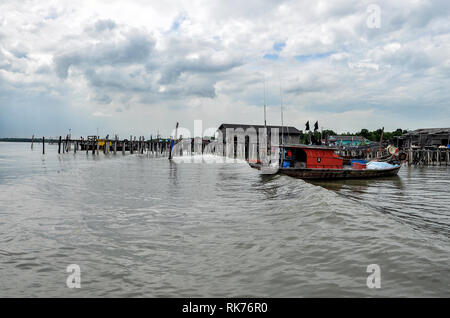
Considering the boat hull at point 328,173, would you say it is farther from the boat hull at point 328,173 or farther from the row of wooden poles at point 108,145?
the row of wooden poles at point 108,145

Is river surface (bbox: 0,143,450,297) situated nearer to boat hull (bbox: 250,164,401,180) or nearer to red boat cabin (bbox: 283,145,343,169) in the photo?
boat hull (bbox: 250,164,401,180)

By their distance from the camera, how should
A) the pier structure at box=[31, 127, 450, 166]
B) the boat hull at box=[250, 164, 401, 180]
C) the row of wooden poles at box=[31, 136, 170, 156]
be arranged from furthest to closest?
the row of wooden poles at box=[31, 136, 170, 156], the pier structure at box=[31, 127, 450, 166], the boat hull at box=[250, 164, 401, 180]

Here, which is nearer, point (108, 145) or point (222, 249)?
point (222, 249)

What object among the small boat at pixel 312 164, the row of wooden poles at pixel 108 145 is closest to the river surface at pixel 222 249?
the small boat at pixel 312 164

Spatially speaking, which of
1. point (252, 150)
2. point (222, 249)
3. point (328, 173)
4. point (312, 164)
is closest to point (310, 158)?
point (312, 164)

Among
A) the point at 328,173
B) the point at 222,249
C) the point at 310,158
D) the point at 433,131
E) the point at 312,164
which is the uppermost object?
the point at 433,131

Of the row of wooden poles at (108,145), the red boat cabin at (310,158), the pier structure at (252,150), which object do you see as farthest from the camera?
the row of wooden poles at (108,145)

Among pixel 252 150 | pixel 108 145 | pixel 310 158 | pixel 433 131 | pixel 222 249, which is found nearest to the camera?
pixel 222 249

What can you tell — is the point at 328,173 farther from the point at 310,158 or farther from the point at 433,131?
the point at 433,131

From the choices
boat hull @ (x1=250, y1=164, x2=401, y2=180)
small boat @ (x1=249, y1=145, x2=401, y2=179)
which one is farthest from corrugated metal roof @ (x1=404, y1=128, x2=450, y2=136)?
small boat @ (x1=249, y1=145, x2=401, y2=179)

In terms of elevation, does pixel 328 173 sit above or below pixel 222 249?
above

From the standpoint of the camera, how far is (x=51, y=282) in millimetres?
4531
